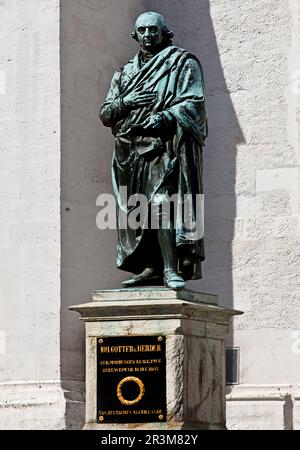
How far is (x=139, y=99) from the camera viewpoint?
13.8m

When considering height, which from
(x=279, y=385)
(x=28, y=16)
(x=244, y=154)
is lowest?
(x=279, y=385)

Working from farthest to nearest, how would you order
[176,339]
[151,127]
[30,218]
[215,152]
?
1. [215,152]
2. [30,218]
3. [151,127]
4. [176,339]

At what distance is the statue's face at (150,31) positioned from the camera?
1395cm

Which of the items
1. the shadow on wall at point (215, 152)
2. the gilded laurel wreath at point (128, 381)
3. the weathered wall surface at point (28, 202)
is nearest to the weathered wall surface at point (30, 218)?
the weathered wall surface at point (28, 202)

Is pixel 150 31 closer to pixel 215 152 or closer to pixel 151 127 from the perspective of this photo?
pixel 151 127

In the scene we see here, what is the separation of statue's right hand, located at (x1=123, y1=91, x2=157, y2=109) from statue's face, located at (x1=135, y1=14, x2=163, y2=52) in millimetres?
415

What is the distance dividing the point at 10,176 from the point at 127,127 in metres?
2.46

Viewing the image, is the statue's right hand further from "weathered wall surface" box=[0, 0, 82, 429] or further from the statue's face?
"weathered wall surface" box=[0, 0, 82, 429]

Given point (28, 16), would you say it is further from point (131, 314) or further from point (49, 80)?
point (131, 314)

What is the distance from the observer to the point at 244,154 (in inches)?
651

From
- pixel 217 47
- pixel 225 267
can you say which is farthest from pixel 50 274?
pixel 217 47

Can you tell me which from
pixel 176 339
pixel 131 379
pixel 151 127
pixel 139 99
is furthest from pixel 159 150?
pixel 131 379

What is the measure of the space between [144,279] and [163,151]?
0.97m

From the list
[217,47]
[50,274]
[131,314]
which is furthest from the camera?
[217,47]
